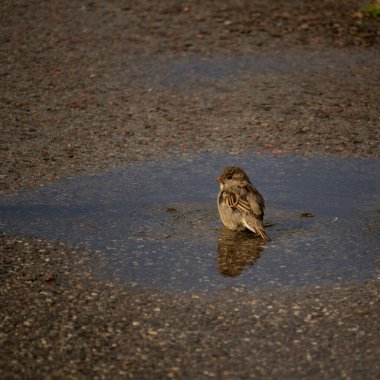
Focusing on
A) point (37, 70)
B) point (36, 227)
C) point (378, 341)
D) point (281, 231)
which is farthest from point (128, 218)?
point (37, 70)

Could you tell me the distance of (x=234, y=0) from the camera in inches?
630

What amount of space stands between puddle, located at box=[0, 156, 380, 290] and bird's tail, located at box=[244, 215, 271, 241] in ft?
0.32

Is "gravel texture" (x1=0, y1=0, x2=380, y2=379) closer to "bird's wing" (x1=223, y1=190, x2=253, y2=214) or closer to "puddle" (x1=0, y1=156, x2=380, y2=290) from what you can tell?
"puddle" (x1=0, y1=156, x2=380, y2=290)

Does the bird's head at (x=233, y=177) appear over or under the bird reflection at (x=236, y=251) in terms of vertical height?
over

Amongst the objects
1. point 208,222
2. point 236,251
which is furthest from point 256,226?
point 208,222

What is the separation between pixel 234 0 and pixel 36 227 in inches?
360

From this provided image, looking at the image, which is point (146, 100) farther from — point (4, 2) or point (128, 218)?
→ point (4, 2)

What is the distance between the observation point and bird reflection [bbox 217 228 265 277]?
23.5ft

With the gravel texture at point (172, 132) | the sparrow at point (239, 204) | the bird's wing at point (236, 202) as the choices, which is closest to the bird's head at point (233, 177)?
the sparrow at point (239, 204)

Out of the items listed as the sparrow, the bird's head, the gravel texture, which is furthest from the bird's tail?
the gravel texture

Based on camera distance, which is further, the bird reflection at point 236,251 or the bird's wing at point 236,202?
the bird's wing at point 236,202

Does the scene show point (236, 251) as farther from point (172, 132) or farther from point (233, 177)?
point (172, 132)

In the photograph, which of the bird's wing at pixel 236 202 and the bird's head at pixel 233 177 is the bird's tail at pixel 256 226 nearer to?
the bird's wing at pixel 236 202

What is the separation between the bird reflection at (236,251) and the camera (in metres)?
7.16
